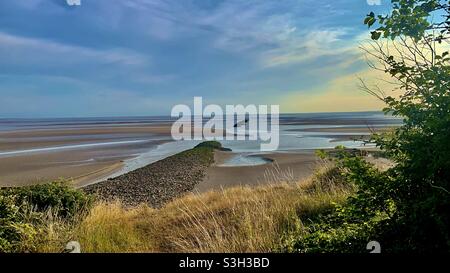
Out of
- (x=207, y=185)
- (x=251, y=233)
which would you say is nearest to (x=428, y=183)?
(x=251, y=233)

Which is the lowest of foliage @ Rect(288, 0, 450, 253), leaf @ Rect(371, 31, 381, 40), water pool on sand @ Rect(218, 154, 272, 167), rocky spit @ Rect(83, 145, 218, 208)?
rocky spit @ Rect(83, 145, 218, 208)

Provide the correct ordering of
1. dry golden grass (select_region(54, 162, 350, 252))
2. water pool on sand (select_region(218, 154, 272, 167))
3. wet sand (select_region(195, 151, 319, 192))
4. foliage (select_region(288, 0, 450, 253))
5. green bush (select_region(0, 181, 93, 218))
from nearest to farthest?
foliage (select_region(288, 0, 450, 253)) → dry golden grass (select_region(54, 162, 350, 252)) → green bush (select_region(0, 181, 93, 218)) → wet sand (select_region(195, 151, 319, 192)) → water pool on sand (select_region(218, 154, 272, 167))

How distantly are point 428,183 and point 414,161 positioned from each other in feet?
0.85

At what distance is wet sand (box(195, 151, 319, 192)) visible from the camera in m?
16.5

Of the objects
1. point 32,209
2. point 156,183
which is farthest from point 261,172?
point 32,209

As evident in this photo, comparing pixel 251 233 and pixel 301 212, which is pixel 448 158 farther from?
pixel 301 212

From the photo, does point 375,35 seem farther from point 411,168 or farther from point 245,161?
A: point 245,161

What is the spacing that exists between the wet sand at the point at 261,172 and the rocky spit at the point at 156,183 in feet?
2.07

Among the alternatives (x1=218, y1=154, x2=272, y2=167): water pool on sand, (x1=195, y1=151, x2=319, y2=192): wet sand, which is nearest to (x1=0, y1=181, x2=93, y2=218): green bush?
(x1=195, y1=151, x2=319, y2=192): wet sand

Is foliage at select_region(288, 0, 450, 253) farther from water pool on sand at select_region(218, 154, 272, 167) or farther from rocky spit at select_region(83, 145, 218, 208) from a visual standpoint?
water pool on sand at select_region(218, 154, 272, 167)

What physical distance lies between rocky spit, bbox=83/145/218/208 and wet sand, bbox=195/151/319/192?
0.63 m
